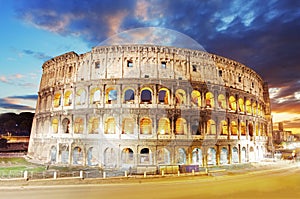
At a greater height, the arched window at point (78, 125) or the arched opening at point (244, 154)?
the arched window at point (78, 125)

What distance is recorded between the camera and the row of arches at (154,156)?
74.4ft

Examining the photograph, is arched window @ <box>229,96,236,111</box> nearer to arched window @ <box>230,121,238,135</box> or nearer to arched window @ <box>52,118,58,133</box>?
arched window @ <box>230,121,238,135</box>

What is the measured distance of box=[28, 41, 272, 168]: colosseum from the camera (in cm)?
2312

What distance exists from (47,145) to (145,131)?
40.0ft

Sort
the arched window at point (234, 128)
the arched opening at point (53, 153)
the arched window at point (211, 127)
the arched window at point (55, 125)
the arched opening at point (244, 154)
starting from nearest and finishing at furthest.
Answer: the arched opening at point (53, 153)
the arched window at point (211, 127)
the arched window at point (55, 125)
the arched opening at point (244, 154)
the arched window at point (234, 128)

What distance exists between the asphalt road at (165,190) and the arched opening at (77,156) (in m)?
10.3

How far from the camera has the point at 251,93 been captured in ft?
102

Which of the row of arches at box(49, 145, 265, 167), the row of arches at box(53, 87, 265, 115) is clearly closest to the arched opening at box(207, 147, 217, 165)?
the row of arches at box(49, 145, 265, 167)

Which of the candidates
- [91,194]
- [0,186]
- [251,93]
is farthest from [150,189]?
[251,93]

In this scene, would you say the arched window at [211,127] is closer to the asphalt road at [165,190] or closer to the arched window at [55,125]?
the asphalt road at [165,190]

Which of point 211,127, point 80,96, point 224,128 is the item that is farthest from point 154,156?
point 80,96

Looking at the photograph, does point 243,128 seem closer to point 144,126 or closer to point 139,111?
point 144,126

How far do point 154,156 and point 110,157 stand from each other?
4.86 meters

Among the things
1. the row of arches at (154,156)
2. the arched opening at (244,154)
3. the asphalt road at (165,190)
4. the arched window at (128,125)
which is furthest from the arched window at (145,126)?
the arched opening at (244,154)
